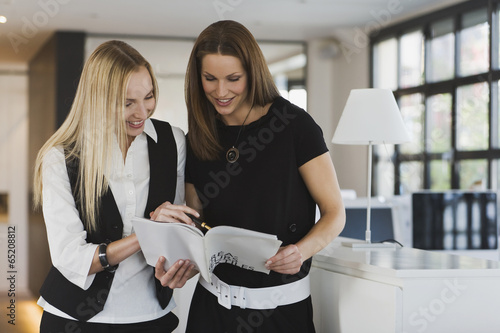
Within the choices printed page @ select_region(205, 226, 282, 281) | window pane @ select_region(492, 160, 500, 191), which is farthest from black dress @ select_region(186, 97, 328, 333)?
window pane @ select_region(492, 160, 500, 191)

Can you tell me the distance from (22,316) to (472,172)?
4725 millimetres

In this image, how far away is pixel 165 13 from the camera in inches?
300

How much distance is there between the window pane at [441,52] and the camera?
700 cm

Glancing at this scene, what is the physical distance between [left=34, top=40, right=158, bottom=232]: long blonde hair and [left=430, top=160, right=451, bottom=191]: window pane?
600 centimetres

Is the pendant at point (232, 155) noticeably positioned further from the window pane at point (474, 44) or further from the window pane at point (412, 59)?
the window pane at point (412, 59)

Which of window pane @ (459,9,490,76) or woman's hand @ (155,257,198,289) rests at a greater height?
window pane @ (459,9,490,76)

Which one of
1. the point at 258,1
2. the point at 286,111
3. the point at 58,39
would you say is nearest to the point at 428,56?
the point at 258,1

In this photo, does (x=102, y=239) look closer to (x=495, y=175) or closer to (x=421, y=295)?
(x=421, y=295)

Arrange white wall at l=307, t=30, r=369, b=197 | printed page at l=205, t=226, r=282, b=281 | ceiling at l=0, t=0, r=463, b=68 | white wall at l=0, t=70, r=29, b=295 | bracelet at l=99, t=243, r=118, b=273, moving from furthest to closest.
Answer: white wall at l=307, t=30, r=369, b=197, white wall at l=0, t=70, r=29, b=295, ceiling at l=0, t=0, r=463, b=68, bracelet at l=99, t=243, r=118, b=273, printed page at l=205, t=226, r=282, b=281

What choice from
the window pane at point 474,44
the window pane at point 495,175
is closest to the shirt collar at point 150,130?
the window pane at point 495,175

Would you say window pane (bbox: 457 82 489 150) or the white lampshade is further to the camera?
window pane (bbox: 457 82 489 150)

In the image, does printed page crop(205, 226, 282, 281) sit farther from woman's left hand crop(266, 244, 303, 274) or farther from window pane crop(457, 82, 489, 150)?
window pane crop(457, 82, 489, 150)

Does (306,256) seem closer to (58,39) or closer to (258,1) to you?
(258,1)

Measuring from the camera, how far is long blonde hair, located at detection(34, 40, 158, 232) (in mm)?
1499
